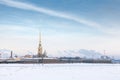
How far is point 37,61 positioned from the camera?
99.1 m
